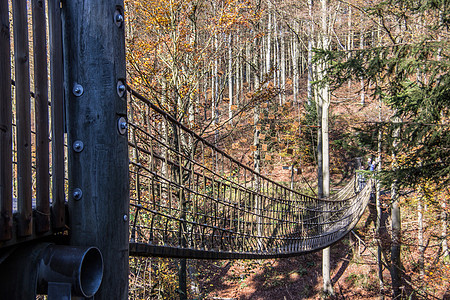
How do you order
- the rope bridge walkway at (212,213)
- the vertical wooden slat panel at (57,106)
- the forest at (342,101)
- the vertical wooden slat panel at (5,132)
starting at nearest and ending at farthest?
1. the vertical wooden slat panel at (5,132)
2. the vertical wooden slat panel at (57,106)
3. the rope bridge walkway at (212,213)
4. the forest at (342,101)

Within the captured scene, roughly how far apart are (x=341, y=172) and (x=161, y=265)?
9793mm

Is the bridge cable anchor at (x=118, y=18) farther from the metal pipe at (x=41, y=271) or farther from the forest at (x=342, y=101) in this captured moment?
the forest at (x=342, y=101)

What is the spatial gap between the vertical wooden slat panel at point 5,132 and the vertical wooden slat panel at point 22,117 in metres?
0.03

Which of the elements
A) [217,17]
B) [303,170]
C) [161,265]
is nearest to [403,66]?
[217,17]

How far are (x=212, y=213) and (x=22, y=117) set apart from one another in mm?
2854

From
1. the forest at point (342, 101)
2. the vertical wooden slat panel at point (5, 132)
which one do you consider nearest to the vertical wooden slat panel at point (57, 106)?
the vertical wooden slat panel at point (5, 132)

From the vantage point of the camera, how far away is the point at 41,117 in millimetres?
831

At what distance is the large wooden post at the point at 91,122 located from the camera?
34.5 inches

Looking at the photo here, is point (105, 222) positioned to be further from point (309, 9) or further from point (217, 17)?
point (309, 9)

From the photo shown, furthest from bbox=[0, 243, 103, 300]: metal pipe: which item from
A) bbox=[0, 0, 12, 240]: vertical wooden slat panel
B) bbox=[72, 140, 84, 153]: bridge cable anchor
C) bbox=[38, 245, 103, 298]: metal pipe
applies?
bbox=[72, 140, 84, 153]: bridge cable anchor

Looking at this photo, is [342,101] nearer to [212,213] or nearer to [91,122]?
[212,213]

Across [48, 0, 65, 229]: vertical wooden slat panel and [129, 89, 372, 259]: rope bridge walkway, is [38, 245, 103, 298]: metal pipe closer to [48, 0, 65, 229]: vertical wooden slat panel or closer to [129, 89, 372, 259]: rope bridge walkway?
[48, 0, 65, 229]: vertical wooden slat panel

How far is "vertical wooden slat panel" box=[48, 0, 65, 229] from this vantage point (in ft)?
2.81

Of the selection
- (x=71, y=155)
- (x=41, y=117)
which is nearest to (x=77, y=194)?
(x=71, y=155)
